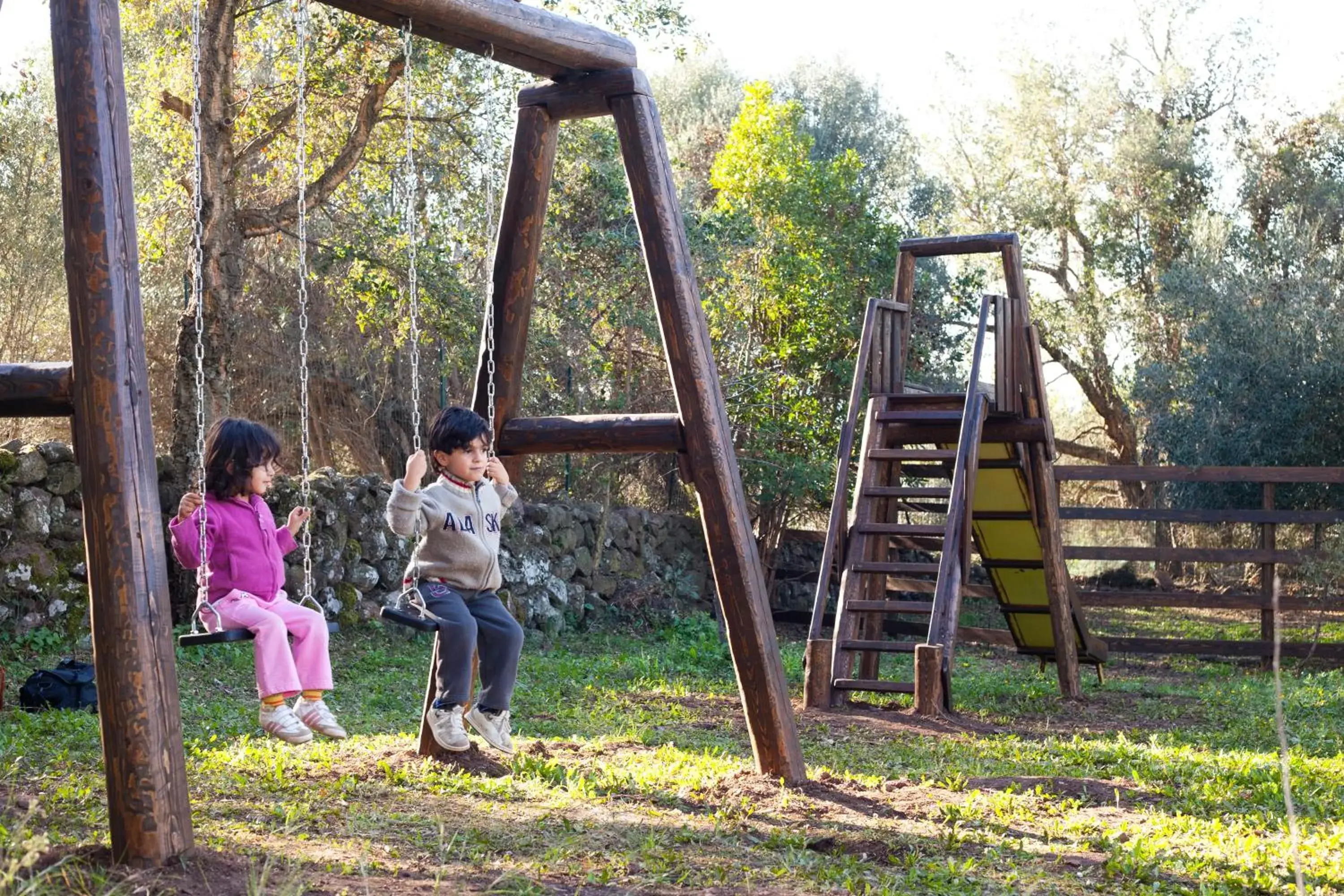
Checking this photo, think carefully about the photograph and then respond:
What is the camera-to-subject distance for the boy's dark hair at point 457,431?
18.0 ft

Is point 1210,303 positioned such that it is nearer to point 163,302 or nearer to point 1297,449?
point 1297,449

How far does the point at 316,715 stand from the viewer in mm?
4832

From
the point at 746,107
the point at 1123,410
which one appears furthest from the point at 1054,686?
the point at 1123,410

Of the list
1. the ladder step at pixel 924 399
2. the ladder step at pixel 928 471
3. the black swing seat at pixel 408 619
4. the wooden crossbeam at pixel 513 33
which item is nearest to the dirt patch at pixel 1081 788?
the black swing seat at pixel 408 619

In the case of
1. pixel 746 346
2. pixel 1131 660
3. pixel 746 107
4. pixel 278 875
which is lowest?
pixel 1131 660

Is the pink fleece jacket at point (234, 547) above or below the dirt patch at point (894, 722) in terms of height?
above

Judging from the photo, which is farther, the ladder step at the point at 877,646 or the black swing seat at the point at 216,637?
the ladder step at the point at 877,646

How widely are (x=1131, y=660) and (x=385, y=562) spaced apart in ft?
23.0

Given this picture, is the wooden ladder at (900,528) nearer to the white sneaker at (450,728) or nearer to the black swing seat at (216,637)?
the white sneaker at (450,728)

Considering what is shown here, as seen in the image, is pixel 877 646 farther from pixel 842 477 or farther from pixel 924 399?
pixel 924 399

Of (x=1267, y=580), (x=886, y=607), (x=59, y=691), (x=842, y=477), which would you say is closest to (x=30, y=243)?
(x=59, y=691)

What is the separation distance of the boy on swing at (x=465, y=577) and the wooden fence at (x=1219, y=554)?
687 cm

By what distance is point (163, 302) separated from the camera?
571 inches

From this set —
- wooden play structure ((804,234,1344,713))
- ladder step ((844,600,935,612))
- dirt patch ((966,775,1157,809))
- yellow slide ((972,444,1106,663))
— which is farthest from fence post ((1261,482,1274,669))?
dirt patch ((966,775,1157,809))
